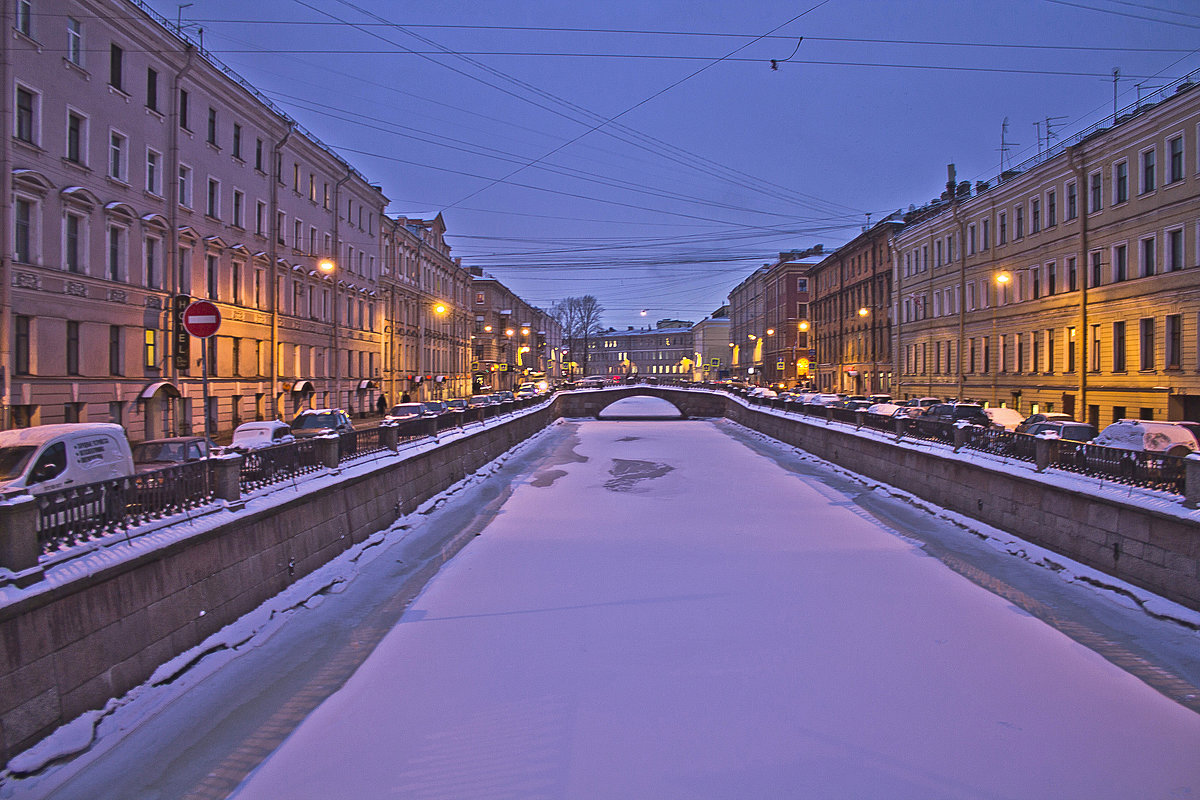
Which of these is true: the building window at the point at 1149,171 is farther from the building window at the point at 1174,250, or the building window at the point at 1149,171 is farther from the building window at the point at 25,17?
the building window at the point at 25,17

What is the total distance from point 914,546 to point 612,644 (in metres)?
9.80

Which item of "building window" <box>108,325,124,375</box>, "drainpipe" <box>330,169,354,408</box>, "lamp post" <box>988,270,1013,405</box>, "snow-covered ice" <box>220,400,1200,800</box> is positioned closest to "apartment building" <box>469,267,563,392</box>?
"drainpipe" <box>330,169,354,408</box>

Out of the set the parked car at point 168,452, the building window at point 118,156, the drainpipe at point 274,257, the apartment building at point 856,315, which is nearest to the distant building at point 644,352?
the apartment building at point 856,315

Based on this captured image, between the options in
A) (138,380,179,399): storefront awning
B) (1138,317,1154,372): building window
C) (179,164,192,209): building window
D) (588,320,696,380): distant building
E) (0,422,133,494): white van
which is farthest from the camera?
(588,320,696,380): distant building

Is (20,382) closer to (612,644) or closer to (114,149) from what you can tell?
(114,149)

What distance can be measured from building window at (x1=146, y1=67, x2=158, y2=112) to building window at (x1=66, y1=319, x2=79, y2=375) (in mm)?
8481

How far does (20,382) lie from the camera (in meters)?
21.4

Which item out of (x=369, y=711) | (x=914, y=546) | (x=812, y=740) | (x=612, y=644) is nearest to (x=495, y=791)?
(x=369, y=711)

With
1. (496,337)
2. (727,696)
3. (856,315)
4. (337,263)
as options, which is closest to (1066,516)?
(727,696)

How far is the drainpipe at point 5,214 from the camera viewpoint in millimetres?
19578

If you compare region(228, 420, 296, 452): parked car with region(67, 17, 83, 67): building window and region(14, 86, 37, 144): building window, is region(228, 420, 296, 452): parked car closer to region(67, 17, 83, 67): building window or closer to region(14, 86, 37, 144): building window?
region(14, 86, 37, 144): building window

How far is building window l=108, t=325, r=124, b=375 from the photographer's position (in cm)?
2545

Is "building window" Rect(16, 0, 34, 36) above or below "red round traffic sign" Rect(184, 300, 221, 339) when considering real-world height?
above

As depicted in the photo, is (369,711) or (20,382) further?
(20,382)
